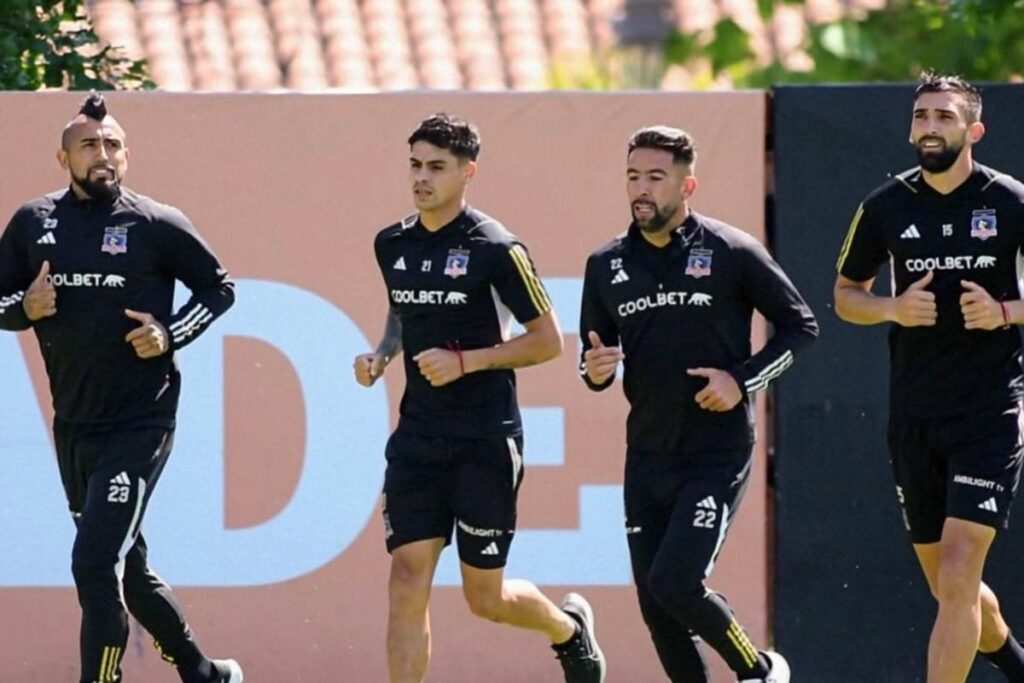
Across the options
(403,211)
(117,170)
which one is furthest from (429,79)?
(117,170)

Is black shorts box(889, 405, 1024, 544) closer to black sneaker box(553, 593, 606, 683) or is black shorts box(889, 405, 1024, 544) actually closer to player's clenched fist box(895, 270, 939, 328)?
player's clenched fist box(895, 270, 939, 328)

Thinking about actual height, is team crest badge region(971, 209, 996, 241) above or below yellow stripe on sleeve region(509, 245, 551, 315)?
above

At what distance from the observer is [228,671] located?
9.08 metres

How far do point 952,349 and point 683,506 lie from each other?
117 centimetres

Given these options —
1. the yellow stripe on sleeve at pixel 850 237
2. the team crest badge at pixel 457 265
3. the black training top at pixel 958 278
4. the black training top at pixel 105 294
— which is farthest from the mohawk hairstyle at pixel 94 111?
the black training top at pixel 958 278

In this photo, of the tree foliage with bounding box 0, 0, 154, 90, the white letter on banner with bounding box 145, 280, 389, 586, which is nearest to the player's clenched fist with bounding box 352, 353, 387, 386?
the white letter on banner with bounding box 145, 280, 389, 586

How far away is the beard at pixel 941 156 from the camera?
8281 mm

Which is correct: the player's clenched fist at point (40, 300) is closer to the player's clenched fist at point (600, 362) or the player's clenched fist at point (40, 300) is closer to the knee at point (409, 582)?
the knee at point (409, 582)

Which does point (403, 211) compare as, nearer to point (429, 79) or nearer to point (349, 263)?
point (349, 263)

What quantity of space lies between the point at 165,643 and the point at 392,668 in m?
1.04

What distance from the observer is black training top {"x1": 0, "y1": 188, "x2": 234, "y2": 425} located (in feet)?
28.3

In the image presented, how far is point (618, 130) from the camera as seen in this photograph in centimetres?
997

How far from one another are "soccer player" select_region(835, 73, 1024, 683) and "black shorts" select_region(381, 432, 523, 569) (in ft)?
4.78

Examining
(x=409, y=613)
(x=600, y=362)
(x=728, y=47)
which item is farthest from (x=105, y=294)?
(x=728, y=47)
